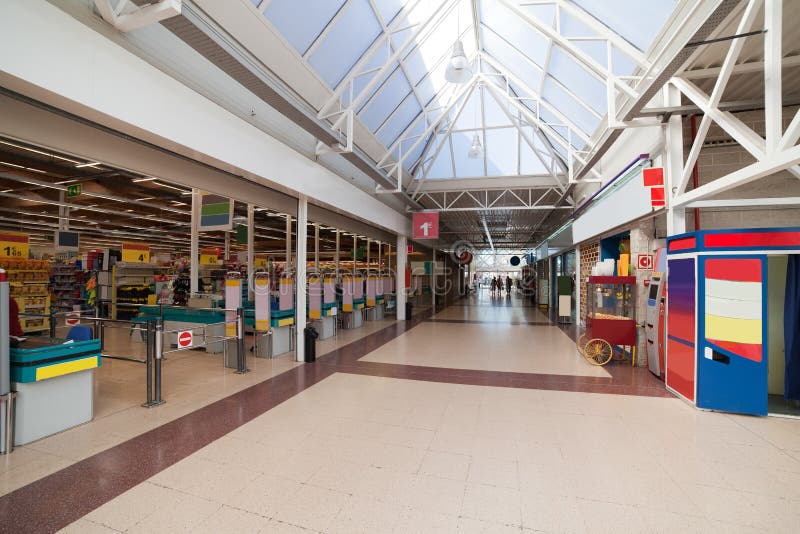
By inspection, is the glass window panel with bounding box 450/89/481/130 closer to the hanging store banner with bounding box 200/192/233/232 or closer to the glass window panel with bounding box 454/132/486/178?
the glass window panel with bounding box 454/132/486/178

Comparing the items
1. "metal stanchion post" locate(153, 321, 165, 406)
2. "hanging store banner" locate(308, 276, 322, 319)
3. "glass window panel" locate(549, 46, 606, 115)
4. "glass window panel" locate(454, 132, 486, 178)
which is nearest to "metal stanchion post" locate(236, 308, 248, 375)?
"metal stanchion post" locate(153, 321, 165, 406)

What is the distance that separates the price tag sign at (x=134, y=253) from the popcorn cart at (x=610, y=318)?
14095 mm

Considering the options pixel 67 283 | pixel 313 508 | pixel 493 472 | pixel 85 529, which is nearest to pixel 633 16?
pixel 493 472

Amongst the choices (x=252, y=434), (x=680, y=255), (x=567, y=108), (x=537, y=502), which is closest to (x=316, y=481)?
(x=252, y=434)

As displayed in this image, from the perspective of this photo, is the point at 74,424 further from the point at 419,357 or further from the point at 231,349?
the point at 419,357

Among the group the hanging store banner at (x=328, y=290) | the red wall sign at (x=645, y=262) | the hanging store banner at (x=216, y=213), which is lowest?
the hanging store banner at (x=328, y=290)

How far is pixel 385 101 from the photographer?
9078 millimetres

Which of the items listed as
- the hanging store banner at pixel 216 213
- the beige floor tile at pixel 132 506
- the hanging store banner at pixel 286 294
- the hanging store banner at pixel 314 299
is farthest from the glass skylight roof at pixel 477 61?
the beige floor tile at pixel 132 506

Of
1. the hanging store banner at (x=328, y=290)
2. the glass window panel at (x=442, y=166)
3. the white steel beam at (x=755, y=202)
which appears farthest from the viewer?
the glass window panel at (x=442, y=166)

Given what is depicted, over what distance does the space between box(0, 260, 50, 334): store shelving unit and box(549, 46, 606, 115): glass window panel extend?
13.9 meters

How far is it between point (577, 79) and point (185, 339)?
28.7 ft

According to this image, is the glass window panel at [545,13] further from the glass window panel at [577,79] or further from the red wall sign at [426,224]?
the red wall sign at [426,224]

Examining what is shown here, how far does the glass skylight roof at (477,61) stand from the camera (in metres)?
5.79

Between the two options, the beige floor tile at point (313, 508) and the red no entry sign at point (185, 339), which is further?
the red no entry sign at point (185, 339)
